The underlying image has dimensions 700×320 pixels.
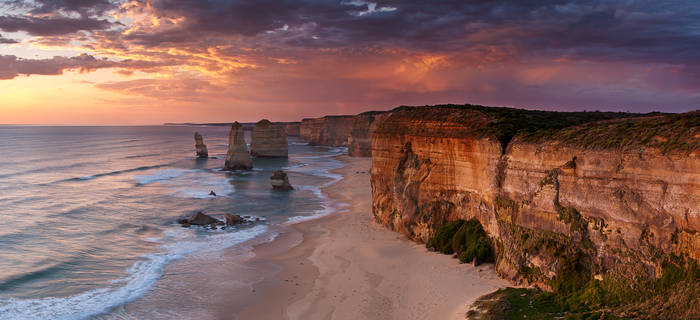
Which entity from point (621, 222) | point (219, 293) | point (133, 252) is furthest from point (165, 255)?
point (621, 222)

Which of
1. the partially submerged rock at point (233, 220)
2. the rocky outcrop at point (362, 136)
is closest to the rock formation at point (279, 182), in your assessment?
the partially submerged rock at point (233, 220)

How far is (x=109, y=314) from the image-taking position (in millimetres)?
17109

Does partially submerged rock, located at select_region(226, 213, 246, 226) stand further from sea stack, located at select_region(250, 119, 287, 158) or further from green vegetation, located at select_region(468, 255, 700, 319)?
sea stack, located at select_region(250, 119, 287, 158)

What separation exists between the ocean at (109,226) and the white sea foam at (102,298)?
44 mm

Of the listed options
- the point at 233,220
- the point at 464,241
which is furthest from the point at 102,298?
the point at 464,241

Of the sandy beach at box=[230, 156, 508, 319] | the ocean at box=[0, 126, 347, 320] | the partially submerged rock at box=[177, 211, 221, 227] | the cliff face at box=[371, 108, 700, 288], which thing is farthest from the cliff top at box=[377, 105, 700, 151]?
the partially submerged rock at box=[177, 211, 221, 227]

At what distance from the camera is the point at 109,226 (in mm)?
31984

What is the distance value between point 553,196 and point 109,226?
30730 mm

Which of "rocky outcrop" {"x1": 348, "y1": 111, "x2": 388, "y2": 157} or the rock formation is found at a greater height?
"rocky outcrop" {"x1": 348, "y1": 111, "x2": 388, "y2": 157}

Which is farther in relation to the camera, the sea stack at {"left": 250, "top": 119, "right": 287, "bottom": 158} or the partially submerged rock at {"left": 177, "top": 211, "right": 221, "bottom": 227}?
the sea stack at {"left": 250, "top": 119, "right": 287, "bottom": 158}

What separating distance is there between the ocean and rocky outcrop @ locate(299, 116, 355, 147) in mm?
71675

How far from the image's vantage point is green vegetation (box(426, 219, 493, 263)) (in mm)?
18864

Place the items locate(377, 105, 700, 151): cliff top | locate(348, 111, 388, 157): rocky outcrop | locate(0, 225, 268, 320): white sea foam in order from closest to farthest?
locate(377, 105, 700, 151): cliff top < locate(0, 225, 268, 320): white sea foam < locate(348, 111, 388, 157): rocky outcrop

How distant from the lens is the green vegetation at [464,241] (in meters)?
18.9
